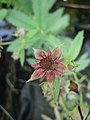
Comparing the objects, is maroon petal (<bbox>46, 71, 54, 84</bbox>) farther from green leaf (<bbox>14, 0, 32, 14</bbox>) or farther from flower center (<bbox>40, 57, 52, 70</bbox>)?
green leaf (<bbox>14, 0, 32, 14</bbox>)

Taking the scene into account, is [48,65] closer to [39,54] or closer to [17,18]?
[39,54]

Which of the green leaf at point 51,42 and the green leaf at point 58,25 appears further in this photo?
the green leaf at point 58,25

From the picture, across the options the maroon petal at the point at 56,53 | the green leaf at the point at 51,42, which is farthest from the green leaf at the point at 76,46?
the maroon petal at the point at 56,53

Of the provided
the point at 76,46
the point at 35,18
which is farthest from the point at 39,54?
the point at 35,18

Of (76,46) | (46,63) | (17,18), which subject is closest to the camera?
(46,63)

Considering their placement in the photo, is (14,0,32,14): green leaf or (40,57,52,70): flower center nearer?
(40,57,52,70): flower center

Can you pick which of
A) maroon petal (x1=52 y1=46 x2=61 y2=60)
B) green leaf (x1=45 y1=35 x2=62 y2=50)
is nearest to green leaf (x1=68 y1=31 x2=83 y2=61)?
green leaf (x1=45 y1=35 x2=62 y2=50)

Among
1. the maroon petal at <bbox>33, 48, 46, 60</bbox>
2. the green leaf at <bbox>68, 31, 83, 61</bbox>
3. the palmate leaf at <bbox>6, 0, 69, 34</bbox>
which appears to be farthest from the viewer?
the palmate leaf at <bbox>6, 0, 69, 34</bbox>

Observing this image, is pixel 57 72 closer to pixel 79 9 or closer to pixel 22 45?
pixel 22 45

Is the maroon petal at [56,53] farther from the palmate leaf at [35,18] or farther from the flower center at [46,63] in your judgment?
the palmate leaf at [35,18]
